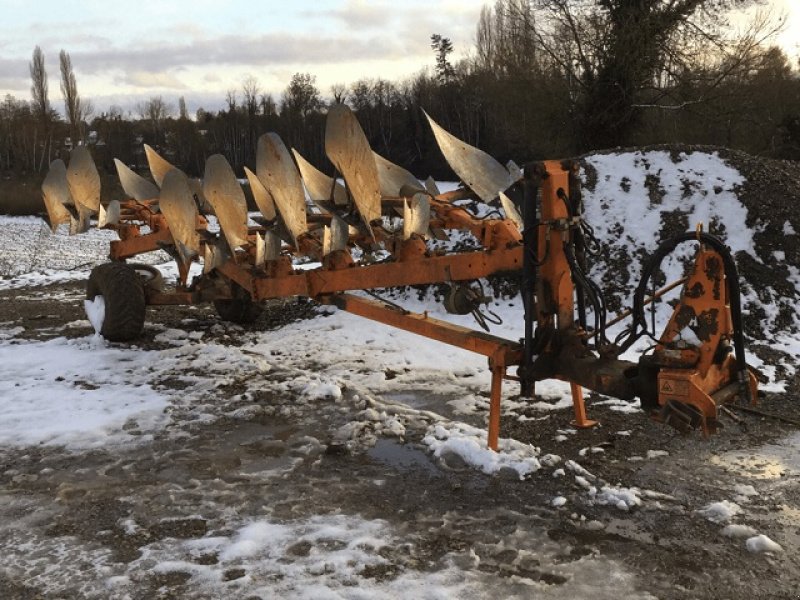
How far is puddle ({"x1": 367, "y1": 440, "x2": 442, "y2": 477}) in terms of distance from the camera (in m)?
4.38

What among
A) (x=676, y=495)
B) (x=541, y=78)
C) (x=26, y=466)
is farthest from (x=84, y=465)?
(x=541, y=78)

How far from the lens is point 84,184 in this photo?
24.7 feet

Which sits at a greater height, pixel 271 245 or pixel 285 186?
pixel 285 186

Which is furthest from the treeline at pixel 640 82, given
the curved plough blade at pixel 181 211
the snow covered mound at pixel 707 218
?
the curved plough blade at pixel 181 211

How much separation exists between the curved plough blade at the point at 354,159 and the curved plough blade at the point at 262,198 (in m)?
0.96

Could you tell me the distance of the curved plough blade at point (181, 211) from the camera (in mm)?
6324

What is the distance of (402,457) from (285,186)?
2.11 meters

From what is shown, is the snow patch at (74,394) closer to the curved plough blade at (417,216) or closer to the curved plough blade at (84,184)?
the curved plough blade at (84,184)

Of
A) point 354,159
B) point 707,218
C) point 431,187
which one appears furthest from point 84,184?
point 707,218

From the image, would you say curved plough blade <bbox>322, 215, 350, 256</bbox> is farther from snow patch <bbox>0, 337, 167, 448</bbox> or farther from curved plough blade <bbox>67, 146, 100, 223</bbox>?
curved plough blade <bbox>67, 146, 100, 223</bbox>

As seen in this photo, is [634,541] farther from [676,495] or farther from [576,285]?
[576,285]

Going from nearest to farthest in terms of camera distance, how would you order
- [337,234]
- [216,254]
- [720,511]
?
[720,511], [337,234], [216,254]

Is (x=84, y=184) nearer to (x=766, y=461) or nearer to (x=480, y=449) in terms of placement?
(x=480, y=449)

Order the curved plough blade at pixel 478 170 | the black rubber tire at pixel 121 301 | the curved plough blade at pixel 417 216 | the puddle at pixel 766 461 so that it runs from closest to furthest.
A: the puddle at pixel 766 461 → the curved plough blade at pixel 478 170 → the curved plough blade at pixel 417 216 → the black rubber tire at pixel 121 301
